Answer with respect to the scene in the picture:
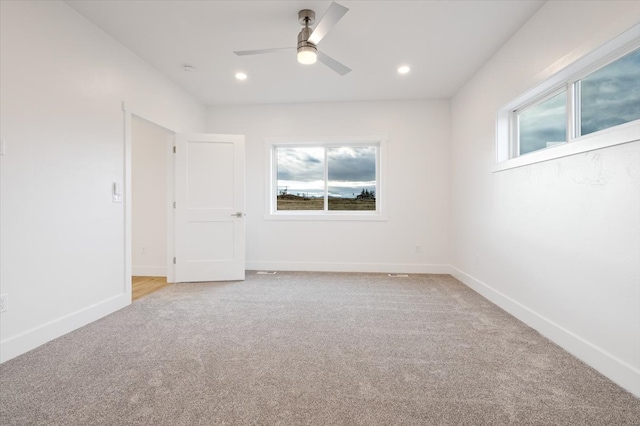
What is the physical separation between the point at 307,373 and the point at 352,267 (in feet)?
9.67

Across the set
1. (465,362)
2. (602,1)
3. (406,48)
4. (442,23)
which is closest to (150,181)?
(406,48)

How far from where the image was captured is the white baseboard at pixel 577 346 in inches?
67.2

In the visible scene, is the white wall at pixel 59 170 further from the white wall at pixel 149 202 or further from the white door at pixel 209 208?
the white wall at pixel 149 202

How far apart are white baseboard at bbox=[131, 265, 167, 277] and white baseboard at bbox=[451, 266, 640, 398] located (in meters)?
4.42

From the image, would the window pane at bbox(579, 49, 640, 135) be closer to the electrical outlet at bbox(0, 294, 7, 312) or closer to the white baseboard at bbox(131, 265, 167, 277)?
the electrical outlet at bbox(0, 294, 7, 312)

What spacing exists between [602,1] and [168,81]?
13.9ft

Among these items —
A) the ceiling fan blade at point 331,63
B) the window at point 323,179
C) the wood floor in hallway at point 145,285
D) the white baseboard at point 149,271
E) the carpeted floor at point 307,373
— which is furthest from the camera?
the window at point 323,179

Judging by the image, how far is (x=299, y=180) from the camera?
5.15 meters

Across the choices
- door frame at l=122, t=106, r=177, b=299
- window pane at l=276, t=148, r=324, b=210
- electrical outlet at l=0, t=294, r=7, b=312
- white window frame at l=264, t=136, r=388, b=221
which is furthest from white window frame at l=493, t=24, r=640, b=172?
electrical outlet at l=0, t=294, r=7, b=312

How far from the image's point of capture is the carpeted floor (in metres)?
1.49

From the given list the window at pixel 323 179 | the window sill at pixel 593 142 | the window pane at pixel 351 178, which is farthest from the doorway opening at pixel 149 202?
the window sill at pixel 593 142

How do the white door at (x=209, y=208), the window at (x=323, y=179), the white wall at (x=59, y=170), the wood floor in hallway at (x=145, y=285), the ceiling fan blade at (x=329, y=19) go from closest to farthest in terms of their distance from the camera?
the ceiling fan blade at (x=329, y=19) < the white wall at (x=59, y=170) < the wood floor in hallway at (x=145, y=285) < the white door at (x=209, y=208) < the window at (x=323, y=179)

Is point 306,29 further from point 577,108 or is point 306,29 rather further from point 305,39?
point 577,108

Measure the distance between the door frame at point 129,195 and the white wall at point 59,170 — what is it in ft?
0.13
